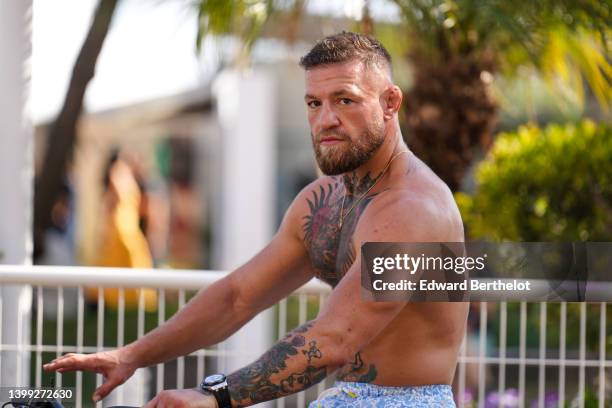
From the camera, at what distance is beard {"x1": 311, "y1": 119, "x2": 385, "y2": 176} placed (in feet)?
9.18

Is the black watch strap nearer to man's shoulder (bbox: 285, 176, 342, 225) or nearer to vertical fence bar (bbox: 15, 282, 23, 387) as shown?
man's shoulder (bbox: 285, 176, 342, 225)

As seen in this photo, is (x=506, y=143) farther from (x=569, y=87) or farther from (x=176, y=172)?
(x=176, y=172)

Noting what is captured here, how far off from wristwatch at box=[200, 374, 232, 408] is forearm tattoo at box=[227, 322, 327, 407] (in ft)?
0.04

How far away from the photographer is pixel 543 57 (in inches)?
270

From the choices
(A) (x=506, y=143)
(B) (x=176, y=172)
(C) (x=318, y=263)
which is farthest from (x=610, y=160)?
(B) (x=176, y=172)

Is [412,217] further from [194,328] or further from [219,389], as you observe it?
[194,328]

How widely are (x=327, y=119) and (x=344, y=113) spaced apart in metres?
0.05

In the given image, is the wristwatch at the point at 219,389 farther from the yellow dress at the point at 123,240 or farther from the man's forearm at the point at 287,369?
the yellow dress at the point at 123,240

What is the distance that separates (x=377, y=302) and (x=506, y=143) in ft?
15.4

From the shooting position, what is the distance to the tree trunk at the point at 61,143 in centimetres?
845

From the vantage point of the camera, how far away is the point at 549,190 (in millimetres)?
6609

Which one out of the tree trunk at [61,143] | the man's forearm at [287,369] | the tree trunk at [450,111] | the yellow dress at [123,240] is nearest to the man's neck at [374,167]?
the man's forearm at [287,369]

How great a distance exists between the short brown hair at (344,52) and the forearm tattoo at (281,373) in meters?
0.73

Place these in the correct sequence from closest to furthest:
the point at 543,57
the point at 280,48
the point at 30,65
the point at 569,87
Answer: the point at 30,65
the point at 543,57
the point at 569,87
the point at 280,48
